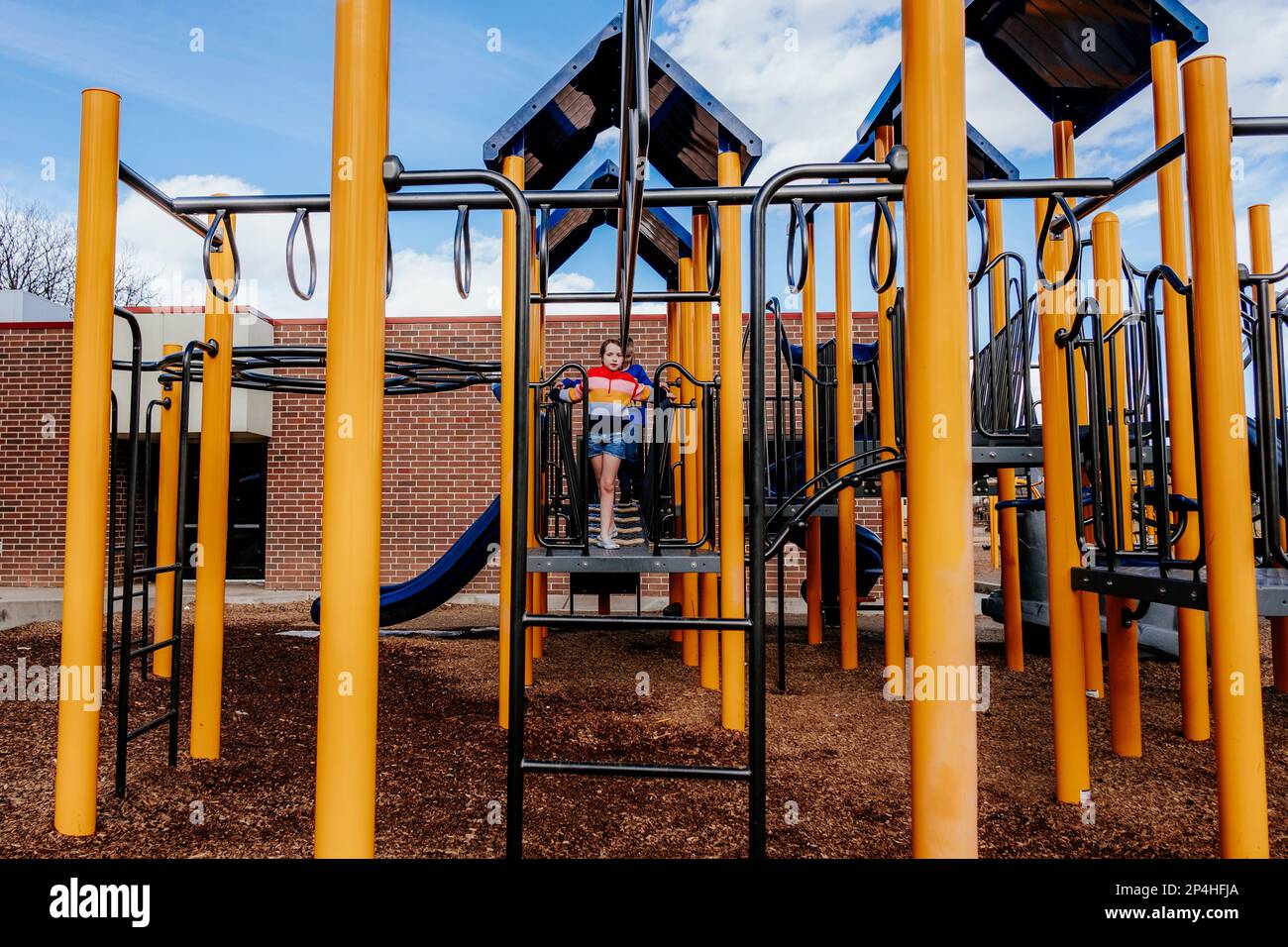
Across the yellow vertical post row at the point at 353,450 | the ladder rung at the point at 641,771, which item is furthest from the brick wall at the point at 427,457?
the ladder rung at the point at 641,771

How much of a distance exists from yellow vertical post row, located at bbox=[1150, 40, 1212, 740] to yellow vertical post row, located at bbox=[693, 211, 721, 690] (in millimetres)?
2153

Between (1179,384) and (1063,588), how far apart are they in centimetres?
153

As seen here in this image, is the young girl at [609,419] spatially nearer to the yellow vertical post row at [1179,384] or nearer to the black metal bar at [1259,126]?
the yellow vertical post row at [1179,384]

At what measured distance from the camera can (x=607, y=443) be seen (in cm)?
481

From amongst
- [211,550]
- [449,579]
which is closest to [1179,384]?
[211,550]

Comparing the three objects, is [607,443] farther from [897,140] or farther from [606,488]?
[897,140]

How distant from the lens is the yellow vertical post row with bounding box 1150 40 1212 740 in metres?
3.74

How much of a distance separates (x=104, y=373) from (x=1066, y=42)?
5912mm

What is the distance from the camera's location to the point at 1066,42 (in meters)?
5.35

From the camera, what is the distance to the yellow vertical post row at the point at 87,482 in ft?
9.18

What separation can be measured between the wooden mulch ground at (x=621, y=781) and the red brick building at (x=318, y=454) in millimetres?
6113

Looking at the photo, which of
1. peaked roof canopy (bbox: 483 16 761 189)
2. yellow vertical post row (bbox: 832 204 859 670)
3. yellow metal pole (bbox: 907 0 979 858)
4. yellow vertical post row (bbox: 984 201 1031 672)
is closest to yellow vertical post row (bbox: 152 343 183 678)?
peaked roof canopy (bbox: 483 16 761 189)
